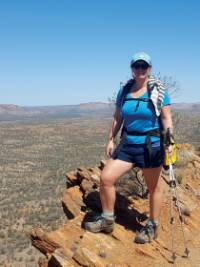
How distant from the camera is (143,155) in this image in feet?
18.4

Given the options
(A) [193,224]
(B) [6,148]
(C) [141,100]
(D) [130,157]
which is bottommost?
(B) [6,148]

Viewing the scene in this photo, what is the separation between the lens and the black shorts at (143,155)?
5.61 meters

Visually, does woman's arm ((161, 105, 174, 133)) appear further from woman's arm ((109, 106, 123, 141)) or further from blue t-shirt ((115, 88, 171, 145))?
woman's arm ((109, 106, 123, 141))

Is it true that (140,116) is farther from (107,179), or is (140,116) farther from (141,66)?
(107,179)

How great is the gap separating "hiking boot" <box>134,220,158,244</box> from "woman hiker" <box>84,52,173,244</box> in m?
0.36

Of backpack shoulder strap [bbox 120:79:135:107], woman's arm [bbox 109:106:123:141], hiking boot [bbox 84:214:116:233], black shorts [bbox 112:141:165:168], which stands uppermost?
backpack shoulder strap [bbox 120:79:135:107]

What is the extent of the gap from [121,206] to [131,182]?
1596mm

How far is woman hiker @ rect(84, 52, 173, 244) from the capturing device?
17.8 feet

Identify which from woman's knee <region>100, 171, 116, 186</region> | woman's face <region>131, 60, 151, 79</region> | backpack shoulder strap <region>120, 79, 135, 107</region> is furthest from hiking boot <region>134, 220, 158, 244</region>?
woman's face <region>131, 60, 151, 79</region>

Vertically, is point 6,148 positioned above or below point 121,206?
below

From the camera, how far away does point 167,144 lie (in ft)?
18.3

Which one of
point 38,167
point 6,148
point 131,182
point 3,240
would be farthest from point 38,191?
point 6,148

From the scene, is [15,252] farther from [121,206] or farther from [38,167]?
[38,167]

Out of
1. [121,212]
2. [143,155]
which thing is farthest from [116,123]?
[121,212]
